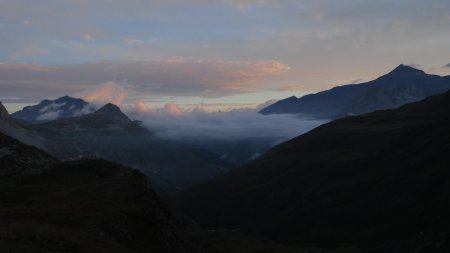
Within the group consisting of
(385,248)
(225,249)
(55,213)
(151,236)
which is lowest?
(385,248)

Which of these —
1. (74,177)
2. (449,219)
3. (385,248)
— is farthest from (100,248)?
(449,219)

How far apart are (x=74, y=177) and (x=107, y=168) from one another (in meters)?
10.3

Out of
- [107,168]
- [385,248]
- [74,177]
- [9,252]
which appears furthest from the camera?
[385,248]

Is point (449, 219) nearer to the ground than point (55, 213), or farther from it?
nearer to the ground

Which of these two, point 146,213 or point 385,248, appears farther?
point 385,248

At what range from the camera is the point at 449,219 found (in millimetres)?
195250

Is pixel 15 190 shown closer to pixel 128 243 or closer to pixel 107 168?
pixel 128 243

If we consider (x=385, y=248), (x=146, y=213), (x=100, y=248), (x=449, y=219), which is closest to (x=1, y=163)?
(x=146, y=213)

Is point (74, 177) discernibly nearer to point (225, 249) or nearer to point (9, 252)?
point (225, 249)

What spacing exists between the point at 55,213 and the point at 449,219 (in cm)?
17242

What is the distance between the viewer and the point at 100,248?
46031mm

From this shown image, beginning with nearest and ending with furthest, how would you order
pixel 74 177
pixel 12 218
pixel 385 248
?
1. pixel 12 218
2. pixel 74 177
3. pixel 385 248

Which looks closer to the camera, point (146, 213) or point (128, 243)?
point (128, 243)

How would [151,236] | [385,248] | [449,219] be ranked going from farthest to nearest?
1. [449,219]
2. [385,248]
3. [151,236]
